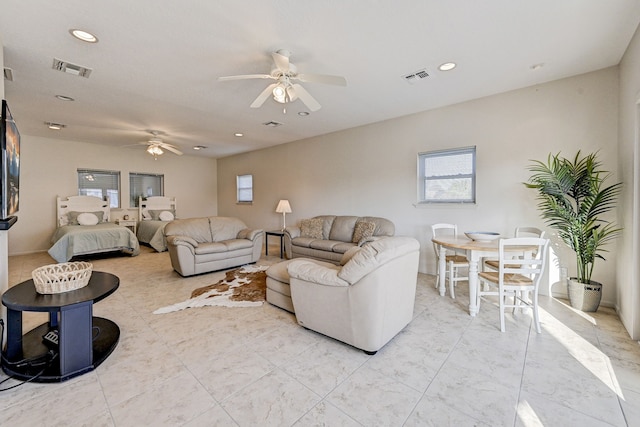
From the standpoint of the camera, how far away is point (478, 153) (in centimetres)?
405

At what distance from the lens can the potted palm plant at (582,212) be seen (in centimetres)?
301

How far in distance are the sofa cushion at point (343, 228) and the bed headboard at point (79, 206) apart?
607 cm

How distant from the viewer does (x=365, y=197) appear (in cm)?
541

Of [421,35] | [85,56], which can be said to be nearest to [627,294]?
[421,35]

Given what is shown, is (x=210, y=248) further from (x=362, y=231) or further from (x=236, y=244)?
(x=362, y=231)

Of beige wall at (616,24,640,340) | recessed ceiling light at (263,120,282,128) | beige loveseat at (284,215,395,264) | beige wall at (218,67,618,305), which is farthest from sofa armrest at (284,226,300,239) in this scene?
beige wall at (616,24,640,340)

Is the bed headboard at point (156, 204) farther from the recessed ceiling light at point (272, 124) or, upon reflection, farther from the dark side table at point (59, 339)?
the dark side table at point (59, 339)

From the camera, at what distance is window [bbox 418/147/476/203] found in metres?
4.21

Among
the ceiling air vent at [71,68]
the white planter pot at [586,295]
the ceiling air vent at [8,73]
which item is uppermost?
the ceiling air vent at [71,68]

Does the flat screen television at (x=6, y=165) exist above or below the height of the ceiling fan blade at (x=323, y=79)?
below

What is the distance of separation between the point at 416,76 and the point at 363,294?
2681 millimetres

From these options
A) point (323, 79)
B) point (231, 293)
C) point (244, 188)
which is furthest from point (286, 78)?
point (244, 188)

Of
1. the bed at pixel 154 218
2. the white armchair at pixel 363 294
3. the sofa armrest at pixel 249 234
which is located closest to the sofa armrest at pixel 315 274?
the white armchair at pixel 363 294

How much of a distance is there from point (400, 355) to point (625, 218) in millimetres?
2770
